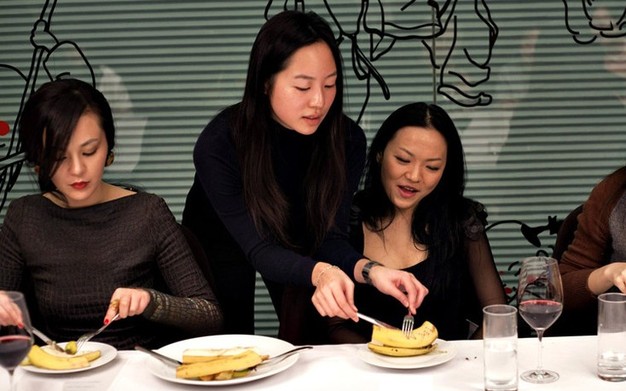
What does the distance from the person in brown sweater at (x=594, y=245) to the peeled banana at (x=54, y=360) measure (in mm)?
1158

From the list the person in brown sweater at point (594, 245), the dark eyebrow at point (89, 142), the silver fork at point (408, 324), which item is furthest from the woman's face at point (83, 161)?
the person in brown sweater at point (594, 245)

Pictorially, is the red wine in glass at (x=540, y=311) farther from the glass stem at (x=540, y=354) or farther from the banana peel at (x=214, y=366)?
the banana peel at (x=214, y=366)

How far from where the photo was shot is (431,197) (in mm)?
2502

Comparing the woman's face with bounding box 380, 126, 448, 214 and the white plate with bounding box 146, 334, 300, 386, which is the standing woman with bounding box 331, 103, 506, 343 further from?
the white plate with bounding box 146, 334, 300, 386

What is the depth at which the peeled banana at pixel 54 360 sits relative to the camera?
5.72 feet

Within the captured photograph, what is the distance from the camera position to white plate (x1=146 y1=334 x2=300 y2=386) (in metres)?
1.69

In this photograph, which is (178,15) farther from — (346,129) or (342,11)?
(346,129)

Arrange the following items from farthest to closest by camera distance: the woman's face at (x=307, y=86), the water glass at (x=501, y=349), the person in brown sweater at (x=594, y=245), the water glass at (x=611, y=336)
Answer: the person in brown sweater at (x=594, y=245), the woman's face at (x=307, y=86), the water glass at (x=611, y=336), the water glass at (x=501, y=349)

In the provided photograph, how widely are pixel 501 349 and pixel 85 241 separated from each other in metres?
1.11

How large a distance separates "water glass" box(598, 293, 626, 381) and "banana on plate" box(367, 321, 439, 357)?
31cm

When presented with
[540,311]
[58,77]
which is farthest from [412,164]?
[58,77]

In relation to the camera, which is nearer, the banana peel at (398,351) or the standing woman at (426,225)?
the banana peel at (398,351)

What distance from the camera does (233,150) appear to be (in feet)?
7.42

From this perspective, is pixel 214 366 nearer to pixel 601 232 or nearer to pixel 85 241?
pixel 85 241
